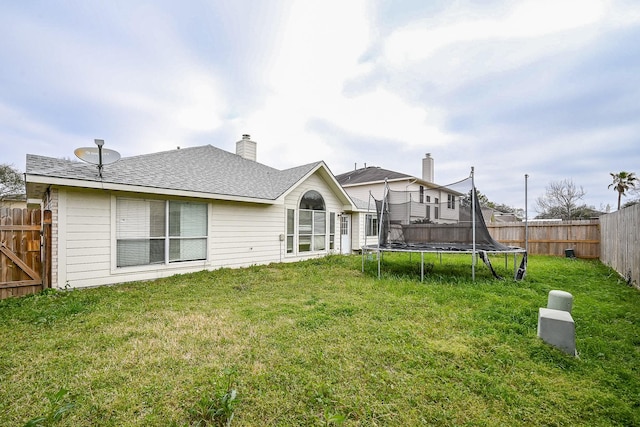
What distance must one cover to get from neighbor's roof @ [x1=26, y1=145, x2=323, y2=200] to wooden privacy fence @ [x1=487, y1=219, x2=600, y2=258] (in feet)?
32.8

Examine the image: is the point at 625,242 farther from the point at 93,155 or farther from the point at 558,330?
the point at 93,155

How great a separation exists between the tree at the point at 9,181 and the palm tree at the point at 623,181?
149 feet

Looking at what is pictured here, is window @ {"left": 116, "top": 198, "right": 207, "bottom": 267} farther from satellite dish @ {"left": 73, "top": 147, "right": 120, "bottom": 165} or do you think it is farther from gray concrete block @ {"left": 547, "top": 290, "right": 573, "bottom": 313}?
gray concrete block @ {"left": 547, "top": 290, "right": 573, "bottom": 313}

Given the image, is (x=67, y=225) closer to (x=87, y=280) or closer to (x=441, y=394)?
(x=87, y=280)

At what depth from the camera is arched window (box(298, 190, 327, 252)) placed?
10.3 metres

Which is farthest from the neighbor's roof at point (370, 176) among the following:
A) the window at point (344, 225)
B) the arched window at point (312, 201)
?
the arched window at point (312, 201)

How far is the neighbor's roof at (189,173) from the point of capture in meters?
5.54

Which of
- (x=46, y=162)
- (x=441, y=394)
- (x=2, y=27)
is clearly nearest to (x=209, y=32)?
(x=2, y=27)

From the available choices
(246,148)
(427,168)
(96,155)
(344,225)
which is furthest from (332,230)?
(427,168)

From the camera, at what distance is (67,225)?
5.42m

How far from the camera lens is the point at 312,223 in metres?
10.6

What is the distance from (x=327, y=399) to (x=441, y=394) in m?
0.99

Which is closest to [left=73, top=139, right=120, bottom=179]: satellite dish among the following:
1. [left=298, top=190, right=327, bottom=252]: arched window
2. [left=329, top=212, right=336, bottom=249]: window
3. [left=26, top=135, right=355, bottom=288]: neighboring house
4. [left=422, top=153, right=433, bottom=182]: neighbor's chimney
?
[left=26, top=135, right=355, bottom=288]: neighboring house

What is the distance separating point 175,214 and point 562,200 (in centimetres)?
3367
